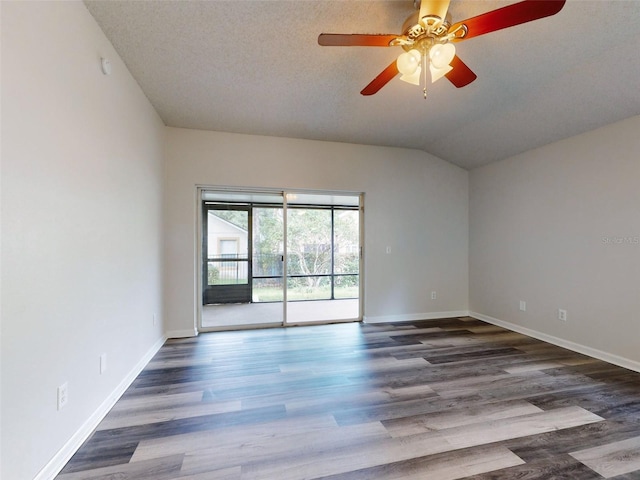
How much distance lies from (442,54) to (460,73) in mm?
303

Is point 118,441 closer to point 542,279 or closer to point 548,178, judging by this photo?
point 542,279

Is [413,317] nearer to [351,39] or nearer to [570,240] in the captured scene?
[570,240]

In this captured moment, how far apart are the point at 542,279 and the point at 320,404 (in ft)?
10.5

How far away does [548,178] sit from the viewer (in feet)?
11.3

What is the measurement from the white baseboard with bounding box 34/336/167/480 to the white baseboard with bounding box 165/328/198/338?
0.96 metres

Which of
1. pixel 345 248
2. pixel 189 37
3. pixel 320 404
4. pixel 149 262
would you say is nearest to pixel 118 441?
pixel 320 404

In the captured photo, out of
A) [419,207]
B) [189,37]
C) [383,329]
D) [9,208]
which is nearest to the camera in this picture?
[9,208]

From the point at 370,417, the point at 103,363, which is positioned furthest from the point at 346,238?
the point at 103,363

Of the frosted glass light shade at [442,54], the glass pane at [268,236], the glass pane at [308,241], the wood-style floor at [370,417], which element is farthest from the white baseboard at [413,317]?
the frosted glass light shade at [442,54]

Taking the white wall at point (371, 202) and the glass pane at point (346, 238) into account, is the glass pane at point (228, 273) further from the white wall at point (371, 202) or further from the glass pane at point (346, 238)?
the glass pane at point (346, 238)

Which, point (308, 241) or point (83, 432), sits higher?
point (308, 241)

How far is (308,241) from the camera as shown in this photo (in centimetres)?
478

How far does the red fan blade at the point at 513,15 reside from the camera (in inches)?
50.8

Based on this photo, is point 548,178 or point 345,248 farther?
point 345,248
